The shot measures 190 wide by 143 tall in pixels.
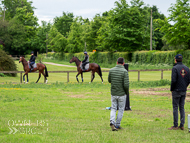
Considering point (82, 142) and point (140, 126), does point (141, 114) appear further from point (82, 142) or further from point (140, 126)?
point (82, 142)

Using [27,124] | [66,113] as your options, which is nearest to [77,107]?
[66,113]

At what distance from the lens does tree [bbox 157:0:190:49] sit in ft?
134

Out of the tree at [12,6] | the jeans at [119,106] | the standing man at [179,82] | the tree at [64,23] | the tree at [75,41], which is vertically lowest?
the jeans at [119,106]

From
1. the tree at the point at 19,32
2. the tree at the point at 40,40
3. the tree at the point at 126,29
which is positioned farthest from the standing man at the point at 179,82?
the tree at the point at 40,40

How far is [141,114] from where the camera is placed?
10219mm

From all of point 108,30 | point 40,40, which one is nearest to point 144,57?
point 108,30

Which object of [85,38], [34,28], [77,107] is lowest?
[77,107]

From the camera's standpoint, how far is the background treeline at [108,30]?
43.3m

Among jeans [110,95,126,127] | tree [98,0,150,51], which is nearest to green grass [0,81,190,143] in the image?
jeans [110,95,126,127]

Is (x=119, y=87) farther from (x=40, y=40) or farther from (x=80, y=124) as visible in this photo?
(x=40, y=40)

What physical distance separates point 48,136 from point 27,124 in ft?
5.42

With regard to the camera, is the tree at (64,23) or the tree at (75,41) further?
the tree at (64,23)

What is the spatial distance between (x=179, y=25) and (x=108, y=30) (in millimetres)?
19520

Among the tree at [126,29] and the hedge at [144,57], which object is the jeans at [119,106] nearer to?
the hedge at [144,57]
